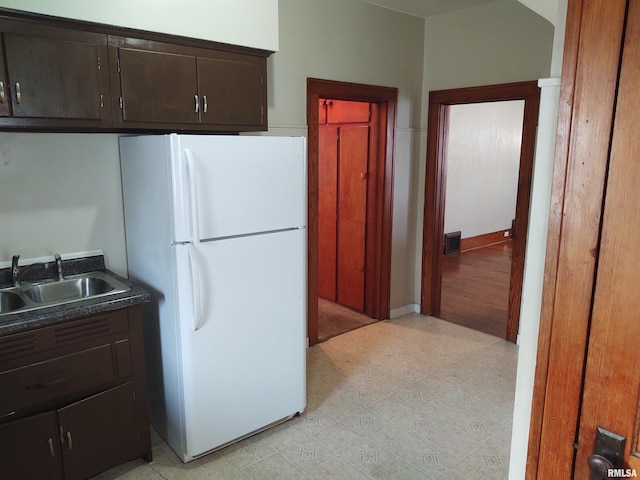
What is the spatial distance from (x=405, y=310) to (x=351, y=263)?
68 cm

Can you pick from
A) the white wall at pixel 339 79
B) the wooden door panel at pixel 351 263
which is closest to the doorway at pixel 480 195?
the wooden door panel at pixel 351 263

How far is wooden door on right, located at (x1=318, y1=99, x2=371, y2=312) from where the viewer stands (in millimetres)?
4301

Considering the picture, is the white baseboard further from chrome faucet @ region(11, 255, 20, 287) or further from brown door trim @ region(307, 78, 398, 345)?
chrome faucet @ region(11, 255, 20, 287)

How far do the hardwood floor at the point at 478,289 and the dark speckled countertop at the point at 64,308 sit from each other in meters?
3.06

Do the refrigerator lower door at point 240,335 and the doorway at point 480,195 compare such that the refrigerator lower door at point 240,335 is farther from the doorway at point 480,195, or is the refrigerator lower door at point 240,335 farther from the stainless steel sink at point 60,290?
the doorway at point 480,195

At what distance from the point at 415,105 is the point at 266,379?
9.07ft

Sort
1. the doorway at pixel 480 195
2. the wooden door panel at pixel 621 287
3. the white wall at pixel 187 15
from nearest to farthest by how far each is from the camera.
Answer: the wooden door panel at pixel 621 287
the white wall at pixel 187 15
the doorway at pixel 480 195

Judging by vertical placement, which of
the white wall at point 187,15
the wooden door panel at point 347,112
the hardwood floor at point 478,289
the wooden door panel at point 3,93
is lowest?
the hardwood floor at point 478,289

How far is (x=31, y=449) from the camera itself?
2004mm

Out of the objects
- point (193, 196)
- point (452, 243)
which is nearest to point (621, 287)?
point (193, 196)

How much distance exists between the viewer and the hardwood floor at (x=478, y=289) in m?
4.39

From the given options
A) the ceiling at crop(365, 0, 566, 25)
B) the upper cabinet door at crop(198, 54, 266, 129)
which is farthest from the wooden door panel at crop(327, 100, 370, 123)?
the upper cabinet door at crop(198, 54, 266, 129)

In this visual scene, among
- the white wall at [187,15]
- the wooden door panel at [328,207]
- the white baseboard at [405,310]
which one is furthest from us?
the wooden door panel at [328,207]

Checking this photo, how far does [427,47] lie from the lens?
162 inches
